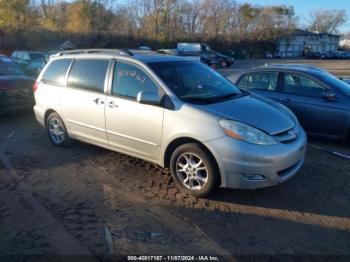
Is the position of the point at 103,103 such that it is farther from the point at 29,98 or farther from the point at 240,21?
the point at 240,21

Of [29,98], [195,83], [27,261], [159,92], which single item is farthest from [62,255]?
[29,98]

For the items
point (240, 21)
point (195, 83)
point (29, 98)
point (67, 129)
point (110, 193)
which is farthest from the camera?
point (240, 21)

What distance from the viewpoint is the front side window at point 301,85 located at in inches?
255

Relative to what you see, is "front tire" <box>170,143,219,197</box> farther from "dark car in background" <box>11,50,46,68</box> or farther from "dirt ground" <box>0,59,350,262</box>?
"dark car in background" <box>11,50,46,68</box>

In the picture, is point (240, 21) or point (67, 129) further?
point (240, 21)

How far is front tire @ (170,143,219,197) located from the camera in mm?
4051

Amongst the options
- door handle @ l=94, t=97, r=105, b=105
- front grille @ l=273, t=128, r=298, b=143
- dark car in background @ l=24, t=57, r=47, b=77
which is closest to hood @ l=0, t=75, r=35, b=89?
door handle @ l=94, t=97, r=105, b=105

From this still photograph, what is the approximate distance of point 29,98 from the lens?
8.49m

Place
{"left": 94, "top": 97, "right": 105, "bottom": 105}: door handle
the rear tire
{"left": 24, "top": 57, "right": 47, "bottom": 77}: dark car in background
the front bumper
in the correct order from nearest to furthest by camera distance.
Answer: the front bumper
{"left": 94, "top": 97, "right": 105, "bottom": 105}: door handle
the rear tire
{"left": 24, "top": 57, "right": 47, "bottom": 77}: dark car in background

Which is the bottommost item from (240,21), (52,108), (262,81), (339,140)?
(339,140)

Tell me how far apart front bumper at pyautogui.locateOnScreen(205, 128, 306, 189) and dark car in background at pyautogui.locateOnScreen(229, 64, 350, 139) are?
8.47 feet

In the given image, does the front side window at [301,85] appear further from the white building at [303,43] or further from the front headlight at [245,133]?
the white building at [303,43]

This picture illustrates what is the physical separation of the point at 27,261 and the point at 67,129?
3.18 metres

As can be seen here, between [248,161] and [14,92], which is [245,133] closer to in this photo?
[248,161]
